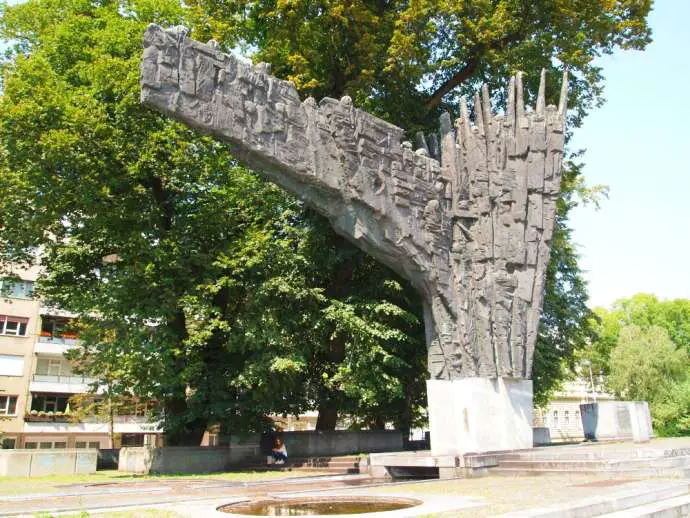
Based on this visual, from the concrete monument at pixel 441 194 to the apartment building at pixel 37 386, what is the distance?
2225cm

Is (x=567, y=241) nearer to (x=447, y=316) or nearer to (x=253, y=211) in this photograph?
(x=447, y=316)

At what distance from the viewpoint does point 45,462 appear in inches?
649

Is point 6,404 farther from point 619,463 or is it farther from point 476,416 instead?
point 619,463

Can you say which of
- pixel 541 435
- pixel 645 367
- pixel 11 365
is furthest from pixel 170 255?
Result: pixel 645 367

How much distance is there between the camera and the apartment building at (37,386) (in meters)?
32.7

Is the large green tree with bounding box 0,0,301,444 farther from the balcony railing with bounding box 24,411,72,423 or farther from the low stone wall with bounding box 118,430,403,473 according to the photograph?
the balcony railing with bounding box 24,411,72,423

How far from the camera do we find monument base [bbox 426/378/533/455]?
49.5ft

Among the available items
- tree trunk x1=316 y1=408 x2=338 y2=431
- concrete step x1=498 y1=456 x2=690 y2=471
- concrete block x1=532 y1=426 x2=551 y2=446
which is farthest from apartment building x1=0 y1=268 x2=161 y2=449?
concrete step x1=498 y1=456 x2=690 y2=471

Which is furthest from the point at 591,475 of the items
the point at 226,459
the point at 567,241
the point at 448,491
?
the point at 567,241

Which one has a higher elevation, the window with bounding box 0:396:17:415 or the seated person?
the window with bounding box 0:396:17:415

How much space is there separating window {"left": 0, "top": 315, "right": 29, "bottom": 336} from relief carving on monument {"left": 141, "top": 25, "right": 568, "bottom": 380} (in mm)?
26749

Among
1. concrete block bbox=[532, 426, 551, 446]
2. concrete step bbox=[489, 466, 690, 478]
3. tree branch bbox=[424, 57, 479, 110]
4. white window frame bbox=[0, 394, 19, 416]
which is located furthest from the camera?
white window frame bbox=[0, 394, 19, 416]

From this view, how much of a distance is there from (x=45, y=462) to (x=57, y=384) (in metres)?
19.8

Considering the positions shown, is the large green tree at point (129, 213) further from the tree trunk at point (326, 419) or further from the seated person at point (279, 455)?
the tree trunk at point (326, 419)
